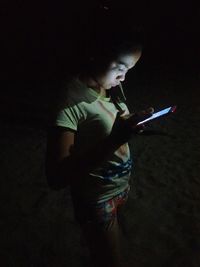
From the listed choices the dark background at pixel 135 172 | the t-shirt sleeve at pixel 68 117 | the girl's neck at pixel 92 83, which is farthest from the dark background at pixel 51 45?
the t-shirt sleeve at pixel 68 117

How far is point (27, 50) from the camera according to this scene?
11172 mm

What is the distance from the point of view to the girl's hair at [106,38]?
4.55 feet

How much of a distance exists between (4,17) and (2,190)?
34.4 ft

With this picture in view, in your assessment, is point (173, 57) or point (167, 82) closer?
point (167, 82)

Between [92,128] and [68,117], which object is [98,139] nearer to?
[92,128]

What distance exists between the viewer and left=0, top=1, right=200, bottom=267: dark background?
3.05 metres

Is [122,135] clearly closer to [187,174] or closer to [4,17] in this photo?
[187,174]

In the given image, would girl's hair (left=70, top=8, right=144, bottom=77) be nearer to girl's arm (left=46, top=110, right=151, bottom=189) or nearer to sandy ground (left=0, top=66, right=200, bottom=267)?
girl's arm (left=46, top=110, right=151, bottom=189)

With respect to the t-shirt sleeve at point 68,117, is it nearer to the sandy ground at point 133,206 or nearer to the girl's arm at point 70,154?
the girl's arm at point 70,154

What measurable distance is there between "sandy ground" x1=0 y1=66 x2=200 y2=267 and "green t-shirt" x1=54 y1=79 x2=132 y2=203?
1677 mm

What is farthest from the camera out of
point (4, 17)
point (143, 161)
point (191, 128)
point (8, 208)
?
point (4, 17)

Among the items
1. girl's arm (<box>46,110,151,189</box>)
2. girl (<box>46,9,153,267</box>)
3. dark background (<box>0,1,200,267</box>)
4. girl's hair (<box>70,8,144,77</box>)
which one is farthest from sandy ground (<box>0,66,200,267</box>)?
girl's hair (<box>70,8,144,77</box>)

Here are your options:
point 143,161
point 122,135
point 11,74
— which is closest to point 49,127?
point 122,135

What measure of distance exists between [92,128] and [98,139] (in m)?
0.06
